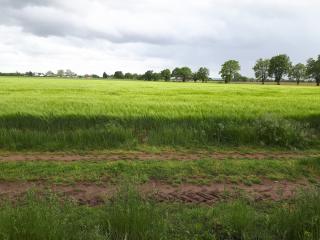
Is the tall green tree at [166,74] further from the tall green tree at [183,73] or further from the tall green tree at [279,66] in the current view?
the tall green tree at [279,66]

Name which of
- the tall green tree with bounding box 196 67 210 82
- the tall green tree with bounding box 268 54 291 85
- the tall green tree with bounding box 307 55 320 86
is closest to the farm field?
the tall green tree with bounding box 307 55 320 86

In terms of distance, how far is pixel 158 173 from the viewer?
870 centimetres

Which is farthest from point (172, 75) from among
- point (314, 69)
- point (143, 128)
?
point (143, 128)

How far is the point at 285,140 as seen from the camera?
1316cm

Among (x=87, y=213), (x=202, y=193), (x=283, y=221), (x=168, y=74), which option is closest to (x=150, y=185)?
(x=202, y=193)

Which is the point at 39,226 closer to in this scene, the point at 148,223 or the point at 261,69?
the point at 148,223

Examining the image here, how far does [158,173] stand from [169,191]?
1212 millimetres

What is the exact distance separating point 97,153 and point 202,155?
3.16 metres

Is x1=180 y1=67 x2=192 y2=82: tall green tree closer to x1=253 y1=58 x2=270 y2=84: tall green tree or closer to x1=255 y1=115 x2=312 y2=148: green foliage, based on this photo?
x1=253 y1=58 x2=270 y2=84: tall green tree

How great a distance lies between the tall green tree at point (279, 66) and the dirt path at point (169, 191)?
130 meters

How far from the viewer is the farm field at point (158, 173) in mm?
4973

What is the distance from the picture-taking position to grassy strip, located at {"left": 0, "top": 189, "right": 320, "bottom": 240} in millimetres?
4582

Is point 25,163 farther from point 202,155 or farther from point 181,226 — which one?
point 181,226

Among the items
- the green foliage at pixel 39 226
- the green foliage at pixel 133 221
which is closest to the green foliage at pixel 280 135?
the green foliage at pixel 133 221
